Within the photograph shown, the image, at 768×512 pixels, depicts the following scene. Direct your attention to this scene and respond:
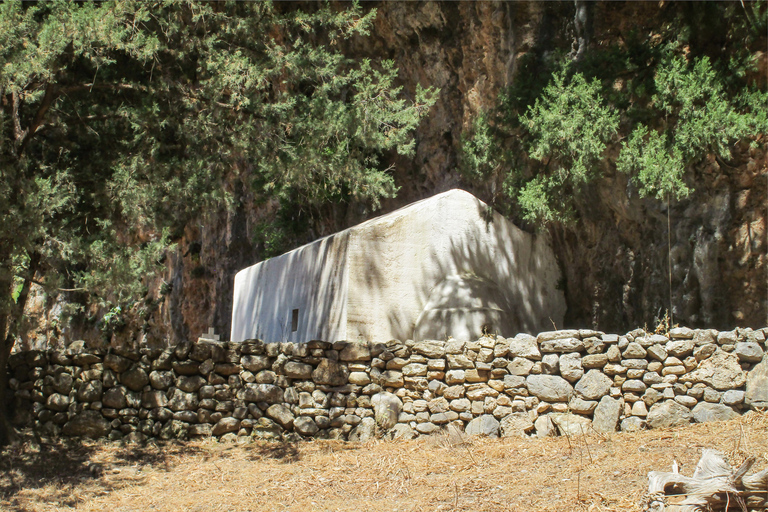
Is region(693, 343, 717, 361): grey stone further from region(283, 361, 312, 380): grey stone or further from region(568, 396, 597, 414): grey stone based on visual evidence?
region(283, 361, 312, 380): grey stone

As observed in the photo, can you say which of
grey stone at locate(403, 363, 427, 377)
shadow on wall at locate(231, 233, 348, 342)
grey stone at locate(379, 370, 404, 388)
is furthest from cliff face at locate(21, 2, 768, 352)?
grey stone at locate(379, 370, 404, 388)

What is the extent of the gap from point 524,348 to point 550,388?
0.63m

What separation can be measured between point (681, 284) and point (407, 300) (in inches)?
180

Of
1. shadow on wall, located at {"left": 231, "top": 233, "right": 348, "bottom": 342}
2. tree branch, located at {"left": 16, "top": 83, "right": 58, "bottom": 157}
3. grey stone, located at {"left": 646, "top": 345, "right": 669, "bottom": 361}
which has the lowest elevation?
grey stone, located at {"left": 646, "top": 345, "right": 669, "bottom": 361}

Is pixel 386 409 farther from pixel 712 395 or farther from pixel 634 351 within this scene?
pixel 712 395

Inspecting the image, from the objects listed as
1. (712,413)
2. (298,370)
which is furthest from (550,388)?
(298,370)

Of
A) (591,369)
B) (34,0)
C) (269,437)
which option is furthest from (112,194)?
(591,369)

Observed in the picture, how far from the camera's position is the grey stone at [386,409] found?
9195 mm

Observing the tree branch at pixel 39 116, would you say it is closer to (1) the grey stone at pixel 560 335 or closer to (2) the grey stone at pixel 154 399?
(2) the grey stone at pixel 154 399

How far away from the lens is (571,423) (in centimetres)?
858

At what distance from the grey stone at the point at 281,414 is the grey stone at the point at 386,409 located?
3.92 feet

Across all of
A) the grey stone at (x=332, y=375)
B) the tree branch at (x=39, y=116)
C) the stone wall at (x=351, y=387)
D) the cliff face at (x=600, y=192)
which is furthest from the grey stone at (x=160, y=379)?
the cliff face at (x=600, y=192)

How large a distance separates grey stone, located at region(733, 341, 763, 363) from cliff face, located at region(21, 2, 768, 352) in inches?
64.9

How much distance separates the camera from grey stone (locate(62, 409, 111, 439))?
9352 millimetres
